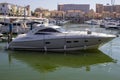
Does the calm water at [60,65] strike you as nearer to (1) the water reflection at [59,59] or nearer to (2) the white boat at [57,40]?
(1) the water reflection at [59,59]

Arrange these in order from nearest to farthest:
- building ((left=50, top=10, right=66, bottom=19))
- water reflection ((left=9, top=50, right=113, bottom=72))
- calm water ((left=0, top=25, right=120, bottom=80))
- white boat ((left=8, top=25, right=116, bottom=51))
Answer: calm water ((left=0, top=25, right=120, bottom=80))
water reflection ((left=9, top=50, right=113, bottom=72))
white boat ((left=8, top=25, right=116, bottom=51))
building ((left=50, top=10, right=66, bottom=19))

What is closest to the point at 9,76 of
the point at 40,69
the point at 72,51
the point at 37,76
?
the point at 37,76

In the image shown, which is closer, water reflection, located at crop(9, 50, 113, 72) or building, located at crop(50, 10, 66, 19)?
water reflection, located at crop(9, 50, 113, 72)

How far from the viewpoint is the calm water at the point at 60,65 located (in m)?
15.9

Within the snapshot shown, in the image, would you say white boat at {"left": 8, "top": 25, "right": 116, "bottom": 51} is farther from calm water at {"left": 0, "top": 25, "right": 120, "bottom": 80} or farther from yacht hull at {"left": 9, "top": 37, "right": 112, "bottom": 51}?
calm water at {"left": 0, "top": 25, "right": 120, "bottom": 80}

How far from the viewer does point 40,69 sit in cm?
1800

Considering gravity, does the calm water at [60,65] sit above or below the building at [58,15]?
below

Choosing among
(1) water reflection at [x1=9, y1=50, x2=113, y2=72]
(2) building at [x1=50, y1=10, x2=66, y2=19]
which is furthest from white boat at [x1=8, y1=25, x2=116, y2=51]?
(2) building at [x1=50, y1=10, x2=66, y2=19]

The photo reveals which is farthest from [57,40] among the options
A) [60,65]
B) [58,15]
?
[58,15]

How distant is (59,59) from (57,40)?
2656 millimetres

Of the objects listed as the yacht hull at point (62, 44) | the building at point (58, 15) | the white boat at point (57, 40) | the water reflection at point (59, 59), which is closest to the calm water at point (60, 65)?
the water reflection at point (59, 59)

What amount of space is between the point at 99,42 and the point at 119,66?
5.37m

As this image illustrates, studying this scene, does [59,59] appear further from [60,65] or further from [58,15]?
[58,15]

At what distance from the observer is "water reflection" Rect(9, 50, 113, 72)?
1919cm
